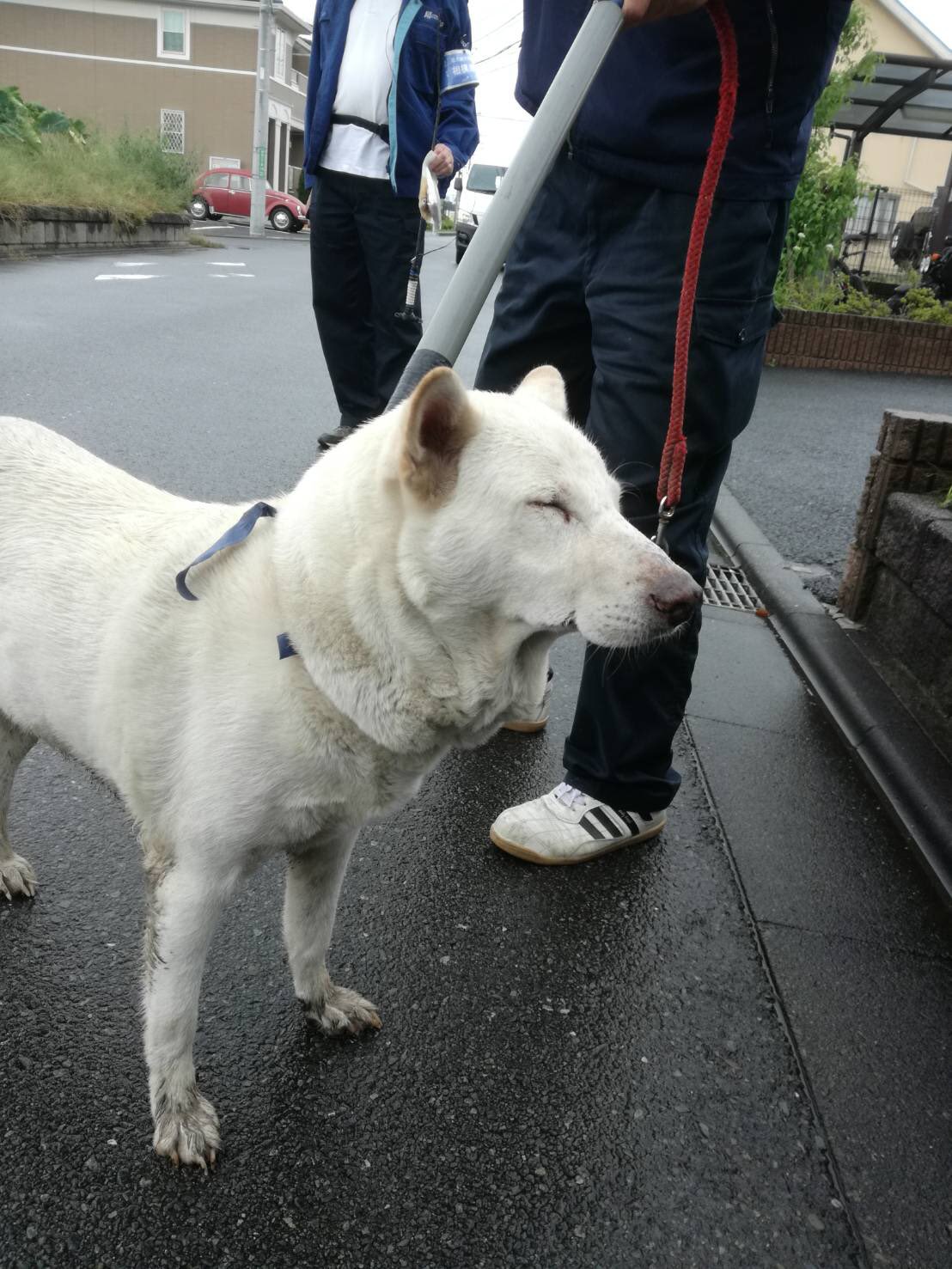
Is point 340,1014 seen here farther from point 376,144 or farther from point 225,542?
point 376,144

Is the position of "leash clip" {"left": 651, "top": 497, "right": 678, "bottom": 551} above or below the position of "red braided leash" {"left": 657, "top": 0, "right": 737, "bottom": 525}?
below

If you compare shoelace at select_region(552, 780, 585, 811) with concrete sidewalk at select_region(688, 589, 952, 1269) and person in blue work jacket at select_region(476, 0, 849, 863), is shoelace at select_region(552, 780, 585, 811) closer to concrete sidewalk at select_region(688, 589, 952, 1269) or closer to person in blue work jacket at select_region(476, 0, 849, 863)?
person in blue work jacket at select_region(476, 0, 849, 863)

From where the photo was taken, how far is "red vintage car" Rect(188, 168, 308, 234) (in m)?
38.8

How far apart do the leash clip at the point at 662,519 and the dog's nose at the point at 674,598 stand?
0.65 m

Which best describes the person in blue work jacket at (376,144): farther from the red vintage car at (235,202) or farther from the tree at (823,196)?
the red vintage car at (235,202)

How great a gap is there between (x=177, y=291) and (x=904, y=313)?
981 cm

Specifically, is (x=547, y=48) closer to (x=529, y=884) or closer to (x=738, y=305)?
(x=738, y=305)

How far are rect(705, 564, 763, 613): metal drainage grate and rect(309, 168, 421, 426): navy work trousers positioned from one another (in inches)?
80.5

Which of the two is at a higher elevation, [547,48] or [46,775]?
[547,48]

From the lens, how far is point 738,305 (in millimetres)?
2523

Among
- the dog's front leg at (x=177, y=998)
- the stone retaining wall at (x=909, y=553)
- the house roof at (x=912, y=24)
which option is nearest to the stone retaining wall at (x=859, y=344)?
the stone retaining wall at (x=909, y=553)

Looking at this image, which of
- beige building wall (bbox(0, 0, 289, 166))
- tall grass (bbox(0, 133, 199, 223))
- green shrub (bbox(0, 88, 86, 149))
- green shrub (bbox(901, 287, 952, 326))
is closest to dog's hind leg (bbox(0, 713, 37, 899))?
green shrub (bbox(901, 287, 952, 326))

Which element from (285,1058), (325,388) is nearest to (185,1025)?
(285,1058)

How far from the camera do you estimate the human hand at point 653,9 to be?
2.02 m
